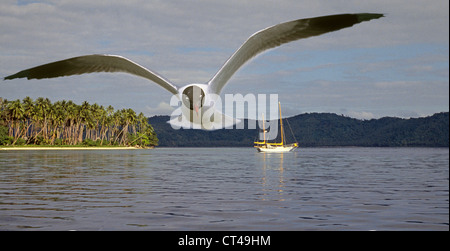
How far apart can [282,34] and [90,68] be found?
4317 mm

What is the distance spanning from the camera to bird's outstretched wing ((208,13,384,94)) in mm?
10000

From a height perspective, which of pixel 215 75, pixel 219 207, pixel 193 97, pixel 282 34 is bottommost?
pixel 219 207

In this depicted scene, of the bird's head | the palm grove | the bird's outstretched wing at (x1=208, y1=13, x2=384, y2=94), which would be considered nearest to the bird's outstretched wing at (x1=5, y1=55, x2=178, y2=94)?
the bird's head

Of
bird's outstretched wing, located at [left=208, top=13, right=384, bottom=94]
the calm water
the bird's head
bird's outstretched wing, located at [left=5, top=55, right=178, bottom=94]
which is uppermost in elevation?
bird's outstretched wing, located at [left=208, top=13, right=384, bottom=94]

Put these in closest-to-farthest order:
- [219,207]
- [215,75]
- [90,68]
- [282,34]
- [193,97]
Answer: [282,34], [193,97], [215,75], [90,68], [219,207]

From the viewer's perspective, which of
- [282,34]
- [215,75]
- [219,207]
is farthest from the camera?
[219,207]

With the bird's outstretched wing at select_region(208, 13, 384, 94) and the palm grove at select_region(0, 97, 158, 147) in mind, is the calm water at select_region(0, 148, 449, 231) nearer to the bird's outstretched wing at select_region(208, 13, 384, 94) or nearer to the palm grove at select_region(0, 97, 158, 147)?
the bird's outstretched wing at select_region(208, 13, 384, 94)

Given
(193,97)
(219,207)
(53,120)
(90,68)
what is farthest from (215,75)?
(53,120)

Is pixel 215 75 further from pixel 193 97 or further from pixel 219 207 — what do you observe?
pixel 219 207

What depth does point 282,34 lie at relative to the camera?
10781 mm

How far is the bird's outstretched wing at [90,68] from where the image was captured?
11391 millimetres

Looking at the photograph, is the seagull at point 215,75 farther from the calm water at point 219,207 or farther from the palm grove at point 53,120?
the palm grove at point 53,120
